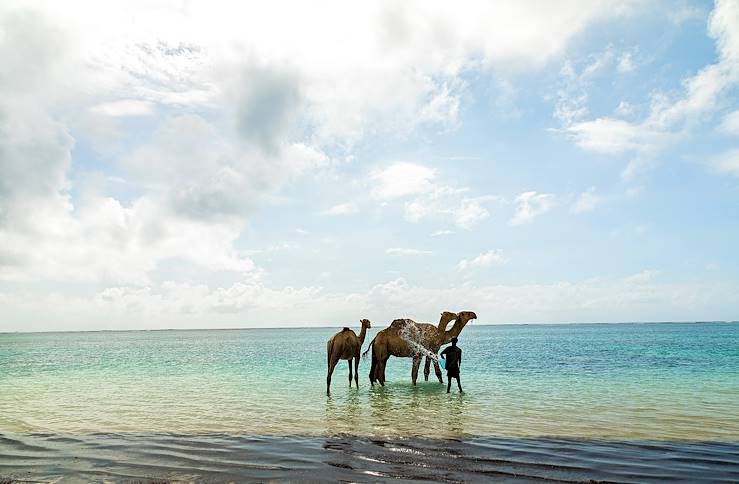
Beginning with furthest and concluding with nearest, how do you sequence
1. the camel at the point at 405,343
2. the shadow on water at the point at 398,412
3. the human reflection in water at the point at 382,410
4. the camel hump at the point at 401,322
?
the camel hump at the point at 401,322 → the camel at the point at 405,343 → the human reflection in water at the point at 382,410 → the shadow on water at the point at 398,412

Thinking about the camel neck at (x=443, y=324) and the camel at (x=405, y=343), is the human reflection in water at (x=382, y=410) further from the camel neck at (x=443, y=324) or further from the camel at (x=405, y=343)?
the camel neck at (x=443, y=324)

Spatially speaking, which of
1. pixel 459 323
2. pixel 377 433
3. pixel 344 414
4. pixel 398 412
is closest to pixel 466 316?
pixel 459 323

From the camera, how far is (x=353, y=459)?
1038 centimetres

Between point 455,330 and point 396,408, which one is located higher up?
point 455,330

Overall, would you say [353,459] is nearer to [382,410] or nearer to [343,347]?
[382,410]

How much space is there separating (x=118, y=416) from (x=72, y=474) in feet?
25.4

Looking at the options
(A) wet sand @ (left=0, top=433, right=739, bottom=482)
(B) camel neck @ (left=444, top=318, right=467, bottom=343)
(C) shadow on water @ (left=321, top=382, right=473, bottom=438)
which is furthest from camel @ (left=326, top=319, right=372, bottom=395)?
(A) wet sand @ (left=0, top=433, right=739, bottom=482)

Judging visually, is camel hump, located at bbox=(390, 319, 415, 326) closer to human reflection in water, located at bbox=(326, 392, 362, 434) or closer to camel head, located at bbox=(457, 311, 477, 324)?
camel head, located at bbox=(457, 311, 477, 324)

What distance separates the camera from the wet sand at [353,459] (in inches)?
364

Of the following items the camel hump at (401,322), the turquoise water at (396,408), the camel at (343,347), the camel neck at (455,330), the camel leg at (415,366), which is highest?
the camel hump at (401,322)

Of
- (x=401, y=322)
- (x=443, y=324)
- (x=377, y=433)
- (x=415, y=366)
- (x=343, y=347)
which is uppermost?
(x=401, y=322)

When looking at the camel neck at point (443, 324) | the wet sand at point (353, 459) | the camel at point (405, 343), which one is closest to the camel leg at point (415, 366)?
the camel at point (405, 343)

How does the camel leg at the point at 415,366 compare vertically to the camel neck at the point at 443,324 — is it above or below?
below

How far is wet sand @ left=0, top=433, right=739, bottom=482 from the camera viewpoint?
923 centimetres
